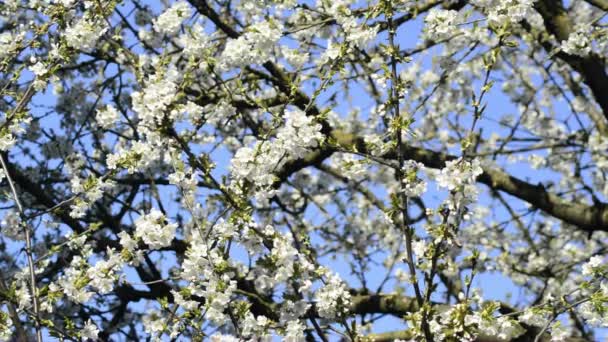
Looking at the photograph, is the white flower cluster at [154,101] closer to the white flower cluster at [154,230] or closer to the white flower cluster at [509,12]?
the white flower cluster at [154,230]

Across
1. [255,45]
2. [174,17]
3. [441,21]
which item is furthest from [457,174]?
[174,17]

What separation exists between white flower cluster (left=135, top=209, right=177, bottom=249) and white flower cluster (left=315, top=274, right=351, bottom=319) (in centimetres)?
71

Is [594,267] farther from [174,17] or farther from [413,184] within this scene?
[174,17]

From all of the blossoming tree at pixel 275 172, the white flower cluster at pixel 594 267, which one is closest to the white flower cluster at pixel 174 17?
the blossoming tree at pixel 275 172

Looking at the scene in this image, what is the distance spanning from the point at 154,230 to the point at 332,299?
833mm

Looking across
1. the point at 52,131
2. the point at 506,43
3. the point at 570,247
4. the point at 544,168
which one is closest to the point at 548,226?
the point at 544,168

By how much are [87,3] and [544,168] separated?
6.17 metres

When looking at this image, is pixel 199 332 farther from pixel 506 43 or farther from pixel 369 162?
pixel 506 43

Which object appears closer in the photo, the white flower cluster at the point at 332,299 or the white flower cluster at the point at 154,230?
the white flower cluster at the point at 332,299

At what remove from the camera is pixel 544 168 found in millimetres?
9250

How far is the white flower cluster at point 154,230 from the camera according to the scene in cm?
372

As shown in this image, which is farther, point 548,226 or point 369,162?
point 548,226

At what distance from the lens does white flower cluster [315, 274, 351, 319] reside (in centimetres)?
361

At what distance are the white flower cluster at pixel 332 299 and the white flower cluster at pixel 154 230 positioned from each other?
0.71 meters
